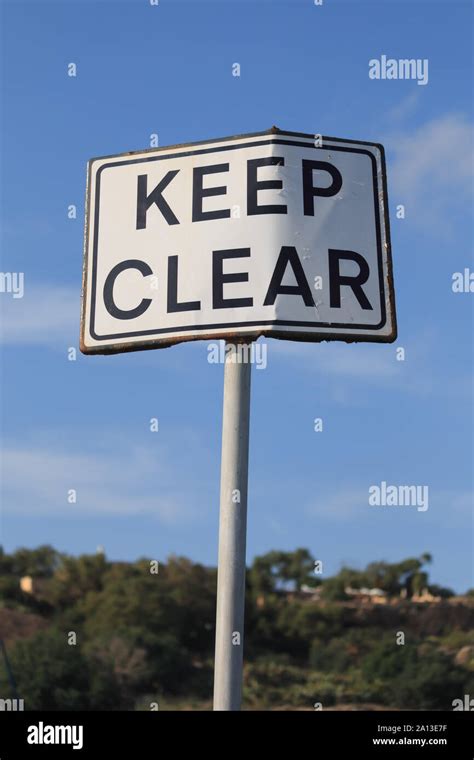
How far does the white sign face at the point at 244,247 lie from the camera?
3400mm

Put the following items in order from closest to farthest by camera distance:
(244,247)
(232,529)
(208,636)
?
(232,529), (244,247), (208,636)

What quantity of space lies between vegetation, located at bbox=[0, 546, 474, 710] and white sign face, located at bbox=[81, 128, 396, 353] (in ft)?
135

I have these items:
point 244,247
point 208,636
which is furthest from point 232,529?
point 208,636

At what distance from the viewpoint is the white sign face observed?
3.40m

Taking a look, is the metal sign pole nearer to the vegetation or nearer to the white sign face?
the white sign face

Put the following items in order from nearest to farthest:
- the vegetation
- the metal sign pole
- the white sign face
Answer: the metal sign pole → the white sign face → the vegetation

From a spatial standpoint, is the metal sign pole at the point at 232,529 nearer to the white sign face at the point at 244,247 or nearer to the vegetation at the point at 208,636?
the white sign face at the point at 244,247

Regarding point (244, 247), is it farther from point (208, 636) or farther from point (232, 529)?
point (208, 636)

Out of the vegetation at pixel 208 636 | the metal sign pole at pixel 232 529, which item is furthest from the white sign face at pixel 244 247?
the vegetation at pixel 208 636

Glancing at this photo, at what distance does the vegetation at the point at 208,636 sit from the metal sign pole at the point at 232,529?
41.2 meters

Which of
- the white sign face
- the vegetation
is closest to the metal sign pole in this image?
the white sign face

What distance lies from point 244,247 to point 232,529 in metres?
1.01

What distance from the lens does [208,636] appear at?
58.0 m
